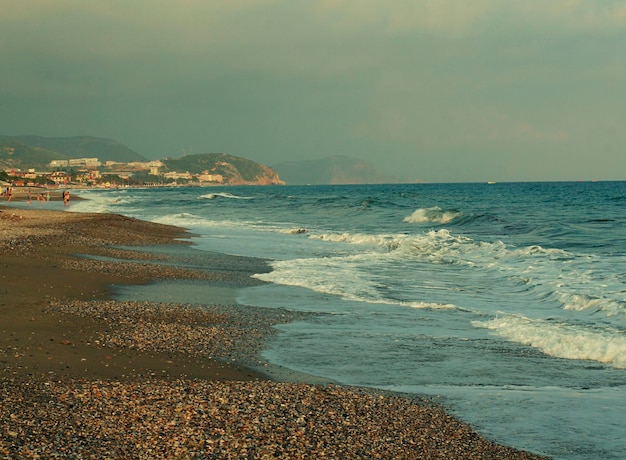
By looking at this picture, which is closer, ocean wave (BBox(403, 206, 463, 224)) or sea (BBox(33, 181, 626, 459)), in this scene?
sea (BBox(33, 181, 626, 459))

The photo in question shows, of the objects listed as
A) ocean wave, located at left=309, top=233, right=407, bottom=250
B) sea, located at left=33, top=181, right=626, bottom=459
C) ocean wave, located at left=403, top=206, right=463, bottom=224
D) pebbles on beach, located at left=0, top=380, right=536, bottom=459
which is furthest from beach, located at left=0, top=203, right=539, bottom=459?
ocean wave, located at left=403, top=206, right=463, bottom=224

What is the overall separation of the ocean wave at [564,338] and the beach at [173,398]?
352 cm

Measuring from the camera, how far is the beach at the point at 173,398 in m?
5.45

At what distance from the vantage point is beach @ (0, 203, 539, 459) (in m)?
5.45

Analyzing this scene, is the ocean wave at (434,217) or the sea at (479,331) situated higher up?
the ocean wave at (434,217)

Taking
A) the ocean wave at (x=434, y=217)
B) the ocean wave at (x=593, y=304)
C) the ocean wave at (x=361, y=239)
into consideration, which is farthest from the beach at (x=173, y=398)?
the ocean wave at (x=434, y=217)

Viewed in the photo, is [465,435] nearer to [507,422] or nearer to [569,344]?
[507,422]

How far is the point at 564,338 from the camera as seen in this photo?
1022cm

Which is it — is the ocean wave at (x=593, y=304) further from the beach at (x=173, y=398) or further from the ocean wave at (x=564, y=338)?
the beach at (x=173, y=398)

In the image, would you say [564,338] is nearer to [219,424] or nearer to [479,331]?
[479,331]

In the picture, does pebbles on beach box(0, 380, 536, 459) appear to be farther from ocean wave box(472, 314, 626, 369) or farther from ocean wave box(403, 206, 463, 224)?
ocean wave box(403, 206, 463, 224)

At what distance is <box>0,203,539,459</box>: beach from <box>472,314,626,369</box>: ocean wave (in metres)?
3.52

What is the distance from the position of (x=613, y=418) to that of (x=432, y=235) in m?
24.9

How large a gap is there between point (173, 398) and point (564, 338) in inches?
253
